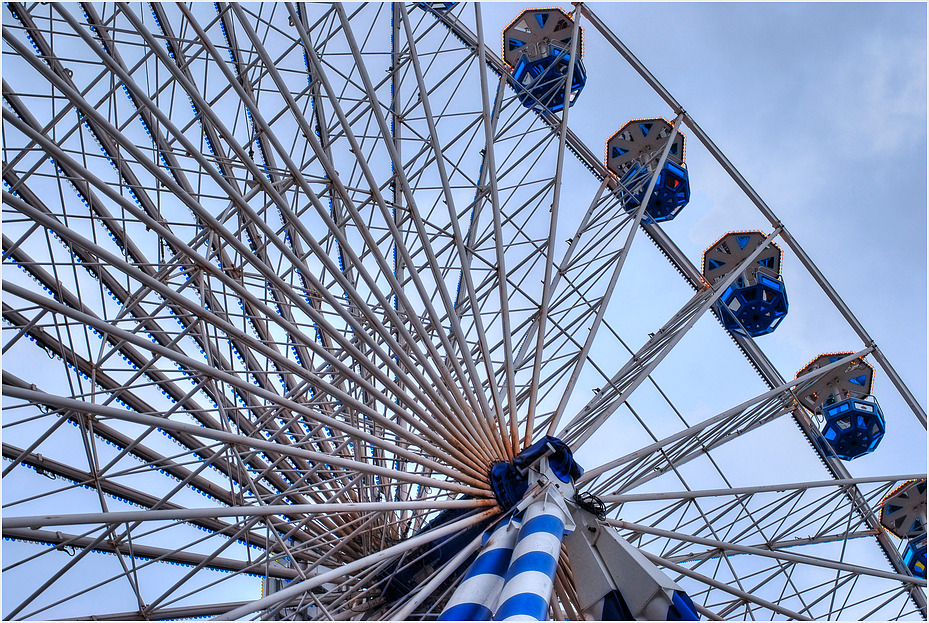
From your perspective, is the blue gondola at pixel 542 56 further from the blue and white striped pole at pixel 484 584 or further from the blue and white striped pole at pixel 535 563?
the blue and white striped pole at pixel 484 584

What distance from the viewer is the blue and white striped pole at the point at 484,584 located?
948 cm

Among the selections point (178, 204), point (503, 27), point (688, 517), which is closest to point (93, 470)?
point (178, 204)

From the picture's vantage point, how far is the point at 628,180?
24.8 metres

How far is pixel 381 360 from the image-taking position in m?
15.9

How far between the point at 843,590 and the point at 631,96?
16.3 m

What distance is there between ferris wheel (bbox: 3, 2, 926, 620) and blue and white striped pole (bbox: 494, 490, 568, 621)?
52 mm

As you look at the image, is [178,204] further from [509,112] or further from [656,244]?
[656,244]

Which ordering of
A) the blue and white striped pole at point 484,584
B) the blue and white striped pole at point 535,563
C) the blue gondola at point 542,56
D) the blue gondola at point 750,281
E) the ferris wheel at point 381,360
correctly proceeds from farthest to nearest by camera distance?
the blue gondola at point 750,281 < the blue gondola at point 542,56 < the ferris wheel at point 381,360 < the blue and white striped pole at point 484,584 < the blue and white striped pole at point 535,563

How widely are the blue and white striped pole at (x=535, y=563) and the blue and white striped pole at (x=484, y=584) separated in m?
0.25

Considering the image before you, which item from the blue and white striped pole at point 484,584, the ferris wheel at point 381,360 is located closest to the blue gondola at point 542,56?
the ferris wheel at point 381,360

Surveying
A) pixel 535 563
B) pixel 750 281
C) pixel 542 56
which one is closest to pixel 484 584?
pixel 535 563

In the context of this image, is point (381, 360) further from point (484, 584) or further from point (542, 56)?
point (542, 56)

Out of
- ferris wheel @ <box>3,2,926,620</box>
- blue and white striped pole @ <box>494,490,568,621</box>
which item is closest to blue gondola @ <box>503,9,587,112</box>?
ferris wheel @ <box>3,2,926,620</box>

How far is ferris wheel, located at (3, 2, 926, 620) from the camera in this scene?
12438mm
